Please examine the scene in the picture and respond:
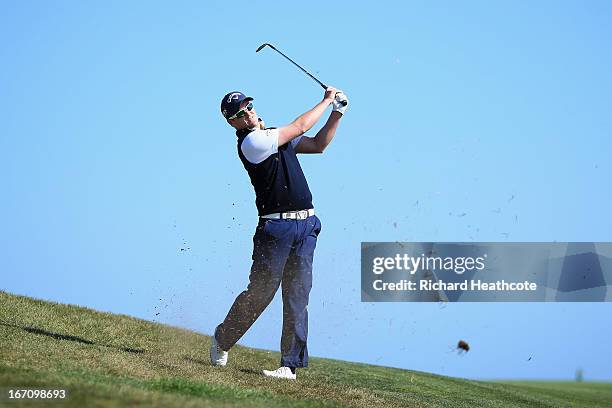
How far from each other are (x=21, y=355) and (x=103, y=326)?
4.30 m

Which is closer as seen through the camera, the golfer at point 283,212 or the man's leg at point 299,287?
the golfer at point 283,212

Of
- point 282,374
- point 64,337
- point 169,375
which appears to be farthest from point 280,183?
point 64,337

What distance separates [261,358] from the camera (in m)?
14.4

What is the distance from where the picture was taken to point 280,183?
1052 centimetres

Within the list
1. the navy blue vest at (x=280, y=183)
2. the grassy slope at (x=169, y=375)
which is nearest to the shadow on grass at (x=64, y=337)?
the grassy slope at (x=169, y=375)

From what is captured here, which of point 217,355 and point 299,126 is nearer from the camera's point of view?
point 299,126

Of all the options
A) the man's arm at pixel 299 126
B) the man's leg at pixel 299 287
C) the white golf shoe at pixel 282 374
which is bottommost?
the white golf shoe at pixel 282 374

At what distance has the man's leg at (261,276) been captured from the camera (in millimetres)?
10492

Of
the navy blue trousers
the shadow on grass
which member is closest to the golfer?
the navy blue trousers

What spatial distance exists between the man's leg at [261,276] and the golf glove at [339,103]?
58.6 inches

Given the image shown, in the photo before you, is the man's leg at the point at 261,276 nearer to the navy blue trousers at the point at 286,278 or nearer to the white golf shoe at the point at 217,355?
the navy blue trousers at the point at 286,278

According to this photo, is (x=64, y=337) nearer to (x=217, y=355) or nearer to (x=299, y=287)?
(x=217, y=355)

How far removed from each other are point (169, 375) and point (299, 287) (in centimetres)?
182

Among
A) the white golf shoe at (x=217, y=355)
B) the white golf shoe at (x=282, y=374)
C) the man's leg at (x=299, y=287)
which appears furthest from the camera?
the white golf shoe at (x=217, y=355)
